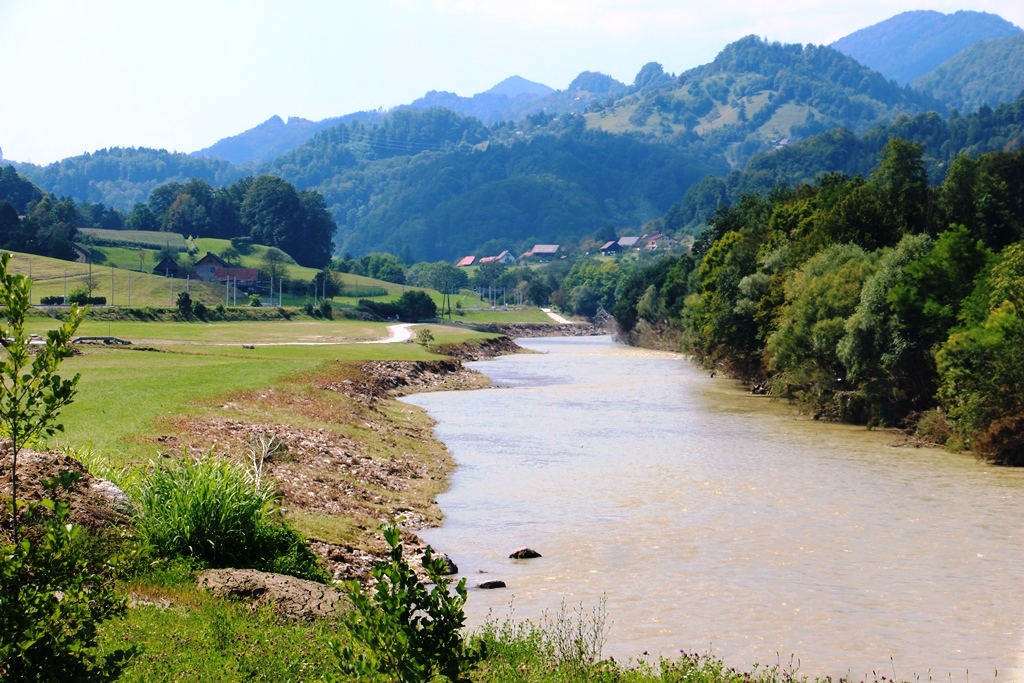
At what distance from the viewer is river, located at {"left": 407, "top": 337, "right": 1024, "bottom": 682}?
17.6 meters

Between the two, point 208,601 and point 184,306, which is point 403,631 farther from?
point 184,306

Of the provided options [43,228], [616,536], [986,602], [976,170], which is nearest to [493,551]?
[616,536]

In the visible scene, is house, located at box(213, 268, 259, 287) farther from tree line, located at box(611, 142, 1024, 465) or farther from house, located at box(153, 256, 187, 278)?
tree line, located at box(611, 142, 1024, 465)

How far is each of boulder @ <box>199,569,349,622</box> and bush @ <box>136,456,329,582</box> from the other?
3.24ft

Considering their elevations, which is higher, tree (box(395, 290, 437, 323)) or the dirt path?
tree (box(395, 290, 437, 323))

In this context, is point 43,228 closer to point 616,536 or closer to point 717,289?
point 717,289

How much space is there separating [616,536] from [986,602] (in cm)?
852

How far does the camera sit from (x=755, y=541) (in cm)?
2514

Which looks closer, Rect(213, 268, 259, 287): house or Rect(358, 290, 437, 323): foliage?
Rect(358, 290, 437, 323): foliage

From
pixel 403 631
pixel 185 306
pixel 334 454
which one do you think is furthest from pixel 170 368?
pixel 185 306

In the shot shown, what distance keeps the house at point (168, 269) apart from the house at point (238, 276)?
642 centimetres

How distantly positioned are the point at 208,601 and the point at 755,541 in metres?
14.3

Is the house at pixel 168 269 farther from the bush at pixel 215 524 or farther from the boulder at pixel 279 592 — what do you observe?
the boulder at pixel 279 592

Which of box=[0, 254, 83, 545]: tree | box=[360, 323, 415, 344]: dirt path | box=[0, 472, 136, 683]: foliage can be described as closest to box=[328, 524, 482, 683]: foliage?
box=[0, 472, 136, 683]: foliage
